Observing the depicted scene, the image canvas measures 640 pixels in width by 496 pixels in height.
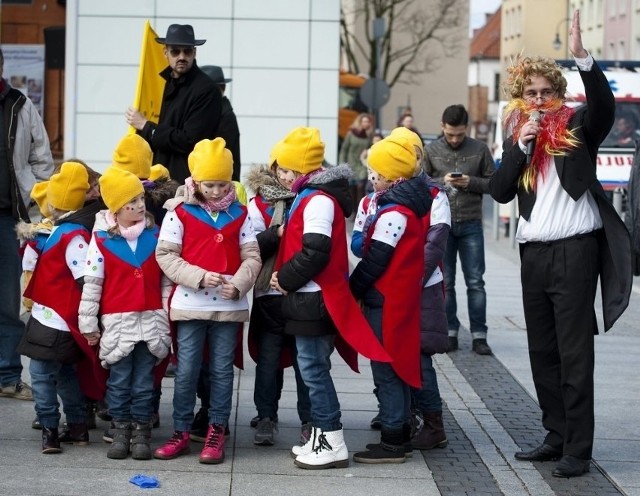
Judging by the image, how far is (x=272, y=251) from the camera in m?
6.88

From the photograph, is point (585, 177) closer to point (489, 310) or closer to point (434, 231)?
point (434, 231)

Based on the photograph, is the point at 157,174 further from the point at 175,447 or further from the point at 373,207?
the point at 175,447

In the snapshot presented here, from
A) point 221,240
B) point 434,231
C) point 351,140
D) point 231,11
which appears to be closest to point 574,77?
point 351,140

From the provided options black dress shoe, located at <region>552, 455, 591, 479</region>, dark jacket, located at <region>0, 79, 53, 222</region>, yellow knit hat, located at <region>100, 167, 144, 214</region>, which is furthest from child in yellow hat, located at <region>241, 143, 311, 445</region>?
dark jacket, located at <region>0, 79, 53, 222</region>

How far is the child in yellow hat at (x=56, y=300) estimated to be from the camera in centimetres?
671

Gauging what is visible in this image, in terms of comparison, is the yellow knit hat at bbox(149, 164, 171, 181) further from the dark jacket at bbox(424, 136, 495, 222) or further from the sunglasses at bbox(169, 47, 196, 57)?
the dark jacket at bbox(424, 136, 495, 222)

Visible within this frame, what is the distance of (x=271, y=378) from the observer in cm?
711

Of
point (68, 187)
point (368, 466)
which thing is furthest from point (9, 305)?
point (368, 466)

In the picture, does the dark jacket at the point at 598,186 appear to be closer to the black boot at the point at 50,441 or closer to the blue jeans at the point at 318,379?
the blue jeans at the point at 318,379

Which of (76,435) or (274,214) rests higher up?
(274,214)

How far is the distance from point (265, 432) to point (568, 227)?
5.98 ft

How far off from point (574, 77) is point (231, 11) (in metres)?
7.20

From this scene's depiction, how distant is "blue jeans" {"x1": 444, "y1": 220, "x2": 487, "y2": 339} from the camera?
1027 cm

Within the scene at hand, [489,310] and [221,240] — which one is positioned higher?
[221,240]
